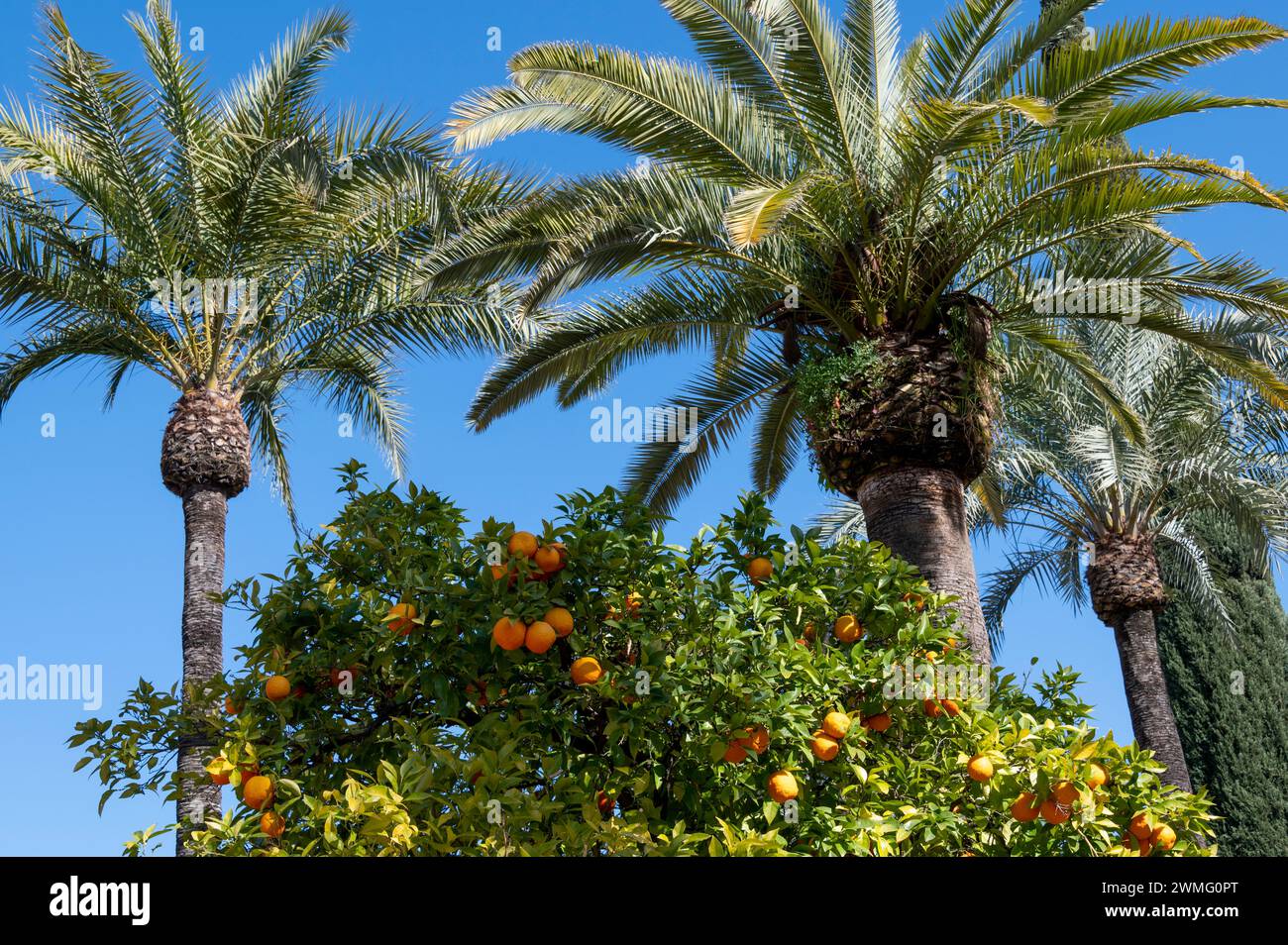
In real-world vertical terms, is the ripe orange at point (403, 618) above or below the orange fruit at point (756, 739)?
above

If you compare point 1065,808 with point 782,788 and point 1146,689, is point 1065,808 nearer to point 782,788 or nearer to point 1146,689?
point 782,788

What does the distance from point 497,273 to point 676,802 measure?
581 centimetres

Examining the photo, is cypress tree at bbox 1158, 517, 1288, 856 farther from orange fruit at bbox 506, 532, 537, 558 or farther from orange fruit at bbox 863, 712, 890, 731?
orange fruit at bbox 506, 532, 537, 558

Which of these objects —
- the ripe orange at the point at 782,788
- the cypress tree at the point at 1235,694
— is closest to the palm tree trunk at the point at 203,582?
the ripe orange at the point at 782,788

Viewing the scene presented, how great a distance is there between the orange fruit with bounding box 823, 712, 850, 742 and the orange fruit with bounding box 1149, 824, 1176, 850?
4.53 ft

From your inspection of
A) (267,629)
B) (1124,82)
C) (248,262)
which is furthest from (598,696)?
(248,262)

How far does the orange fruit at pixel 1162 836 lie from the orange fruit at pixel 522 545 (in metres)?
2.80

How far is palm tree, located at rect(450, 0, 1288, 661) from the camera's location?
812 cm

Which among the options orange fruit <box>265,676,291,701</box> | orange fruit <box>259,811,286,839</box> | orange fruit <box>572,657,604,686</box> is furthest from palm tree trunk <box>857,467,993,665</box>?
orange fruit <box>259,811,286,839</box>

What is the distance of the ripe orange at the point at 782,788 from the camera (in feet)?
14.9

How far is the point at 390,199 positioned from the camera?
38.5 feet

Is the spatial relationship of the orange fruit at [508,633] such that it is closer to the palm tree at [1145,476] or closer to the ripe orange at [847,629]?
the ripe orange at [847,629]

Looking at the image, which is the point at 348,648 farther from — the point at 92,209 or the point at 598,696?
the point at 92,209
